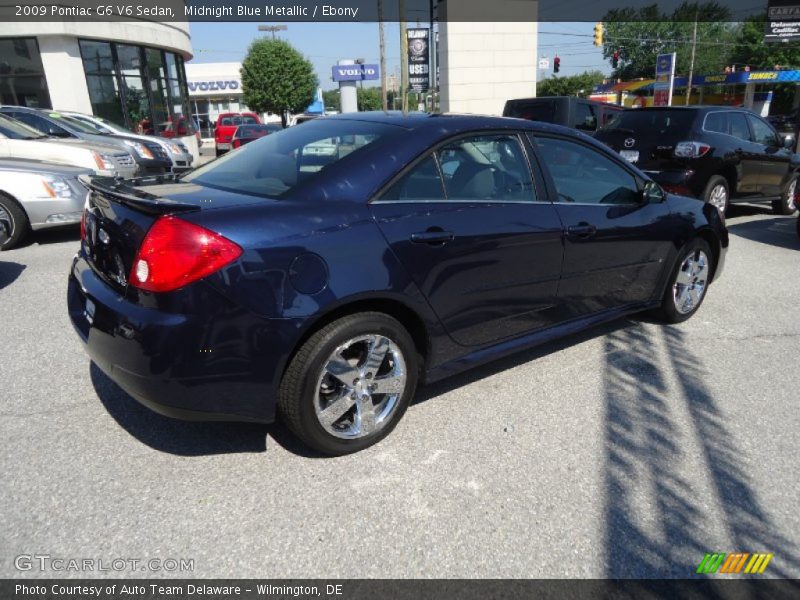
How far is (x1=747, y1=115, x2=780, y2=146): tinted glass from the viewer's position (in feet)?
29.0

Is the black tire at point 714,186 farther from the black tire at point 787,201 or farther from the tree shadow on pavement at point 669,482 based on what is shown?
the tree shadow on pavement at point 669,482

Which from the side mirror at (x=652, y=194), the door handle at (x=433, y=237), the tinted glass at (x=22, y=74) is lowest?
the side mirror at (x=652, y=194)

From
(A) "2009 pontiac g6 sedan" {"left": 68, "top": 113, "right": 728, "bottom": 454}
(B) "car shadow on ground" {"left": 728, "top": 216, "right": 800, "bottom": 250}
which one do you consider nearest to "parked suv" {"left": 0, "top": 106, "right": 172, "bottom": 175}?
(A) "2009 pontiac g6 sedan" {"left": 68, "top": 113, "right": 728, "bottom": 454}

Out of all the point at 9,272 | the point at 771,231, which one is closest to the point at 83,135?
the point at 9,272

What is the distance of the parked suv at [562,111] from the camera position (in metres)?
11.7

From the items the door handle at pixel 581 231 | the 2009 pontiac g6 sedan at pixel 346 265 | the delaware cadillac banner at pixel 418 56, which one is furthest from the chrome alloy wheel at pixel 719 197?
the delaware cadillac banner at pixel 418 56

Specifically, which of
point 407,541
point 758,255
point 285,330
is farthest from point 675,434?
point 758,255

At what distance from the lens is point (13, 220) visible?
714 centimetres

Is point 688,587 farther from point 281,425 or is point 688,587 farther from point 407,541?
point 281,425

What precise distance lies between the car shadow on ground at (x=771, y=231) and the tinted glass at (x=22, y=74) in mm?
20103

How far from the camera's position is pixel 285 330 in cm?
244

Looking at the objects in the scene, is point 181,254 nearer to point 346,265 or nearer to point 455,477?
point 346,265

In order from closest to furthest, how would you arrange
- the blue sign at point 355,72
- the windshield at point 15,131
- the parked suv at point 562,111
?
the windshield at point 15,131
the parked suv at point 562,111
the blue sign at point 355,72

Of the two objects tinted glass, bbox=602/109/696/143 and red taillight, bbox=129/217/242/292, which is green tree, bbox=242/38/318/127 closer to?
tinted glass, bbox=602/109/696/143
